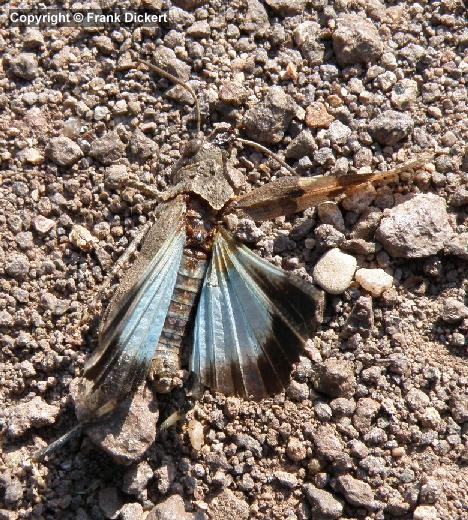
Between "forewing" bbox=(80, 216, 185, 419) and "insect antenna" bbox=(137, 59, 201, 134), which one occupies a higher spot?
"insect antenna" bbox=(137, 59, 201, 134)

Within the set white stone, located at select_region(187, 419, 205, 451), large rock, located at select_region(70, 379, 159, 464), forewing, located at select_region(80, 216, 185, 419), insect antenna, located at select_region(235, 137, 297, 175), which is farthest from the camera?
insect antenna, located at select_region(235, 137, 297, 175)

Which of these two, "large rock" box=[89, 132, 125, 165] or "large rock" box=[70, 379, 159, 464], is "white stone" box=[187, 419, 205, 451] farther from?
"large rock" box=[89, 132, 125, 165]

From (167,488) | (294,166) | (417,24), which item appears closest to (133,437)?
(167,488)

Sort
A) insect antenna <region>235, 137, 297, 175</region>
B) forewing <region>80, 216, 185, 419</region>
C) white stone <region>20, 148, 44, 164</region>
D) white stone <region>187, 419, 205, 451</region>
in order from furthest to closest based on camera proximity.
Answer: white stone <region>20, 148, 44, 164</region> < insect antenna <region>235, 137, 297, 175</region> < white stone <region>187, 419, 205, 451</region> < forewing <region>80, 216, 185, 419</region>

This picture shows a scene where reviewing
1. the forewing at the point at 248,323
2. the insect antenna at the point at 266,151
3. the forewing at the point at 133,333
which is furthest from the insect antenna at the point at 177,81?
the forewing at the point at 248,323

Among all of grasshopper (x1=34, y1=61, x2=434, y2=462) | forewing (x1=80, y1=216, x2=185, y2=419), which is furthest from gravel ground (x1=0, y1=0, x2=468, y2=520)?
forewing (x1=80, y1=216, x2=185, y2=419)

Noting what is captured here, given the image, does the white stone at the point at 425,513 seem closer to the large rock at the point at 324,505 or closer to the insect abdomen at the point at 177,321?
the large rock at the point at 324,505

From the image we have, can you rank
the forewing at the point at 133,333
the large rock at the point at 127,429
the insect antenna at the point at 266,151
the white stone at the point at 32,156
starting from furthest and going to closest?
the white stone at the point at 32,156
the insect antenna at the point at 266,151
the large rock at the point at 127,429
the forewing at the point at 133,333
